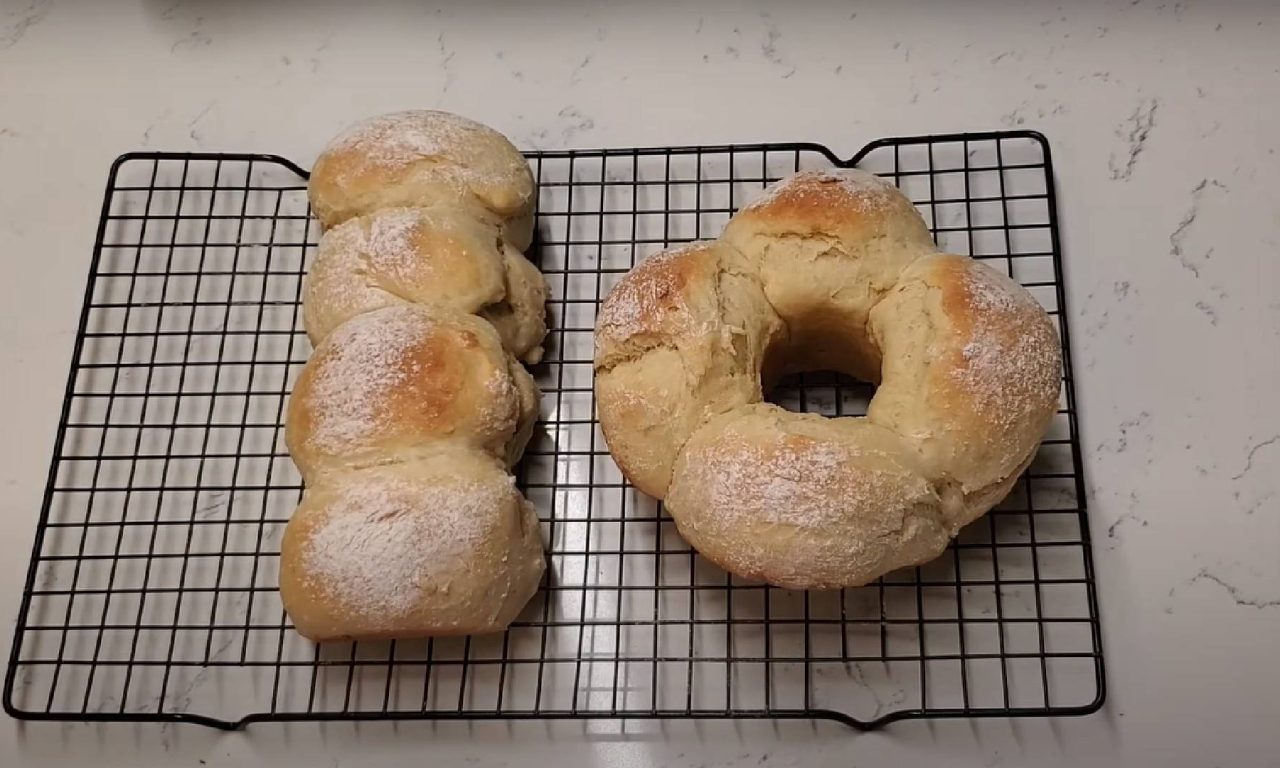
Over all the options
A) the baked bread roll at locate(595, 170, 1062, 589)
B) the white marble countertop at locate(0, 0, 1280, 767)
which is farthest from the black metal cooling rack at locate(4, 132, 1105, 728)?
the baked bread roll at locate(595, 170, 1062, 589)

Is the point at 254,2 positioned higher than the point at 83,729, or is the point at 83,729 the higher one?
the point at 254,2

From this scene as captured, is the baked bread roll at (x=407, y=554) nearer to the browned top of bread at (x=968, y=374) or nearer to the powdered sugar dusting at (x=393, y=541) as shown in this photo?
the powdered sugar dusting at (x=393, y=541)

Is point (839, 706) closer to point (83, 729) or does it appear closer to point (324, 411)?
point (324, 411)

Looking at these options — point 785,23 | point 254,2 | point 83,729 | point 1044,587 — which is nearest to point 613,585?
point 1044,587

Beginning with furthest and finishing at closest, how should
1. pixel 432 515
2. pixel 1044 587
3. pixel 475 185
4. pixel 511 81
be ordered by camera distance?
pixel 511 81 < pixel 475 185 < pixel 1044 587 < pixel 432 515

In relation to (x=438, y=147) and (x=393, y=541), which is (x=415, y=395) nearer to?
(x=393, y=541)

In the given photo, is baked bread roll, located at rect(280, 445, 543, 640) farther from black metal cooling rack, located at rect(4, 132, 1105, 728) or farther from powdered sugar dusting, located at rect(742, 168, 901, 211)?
powdered sugar dusting, located at rect(742, 168, 901, 211)

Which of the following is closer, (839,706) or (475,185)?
(839,706)
